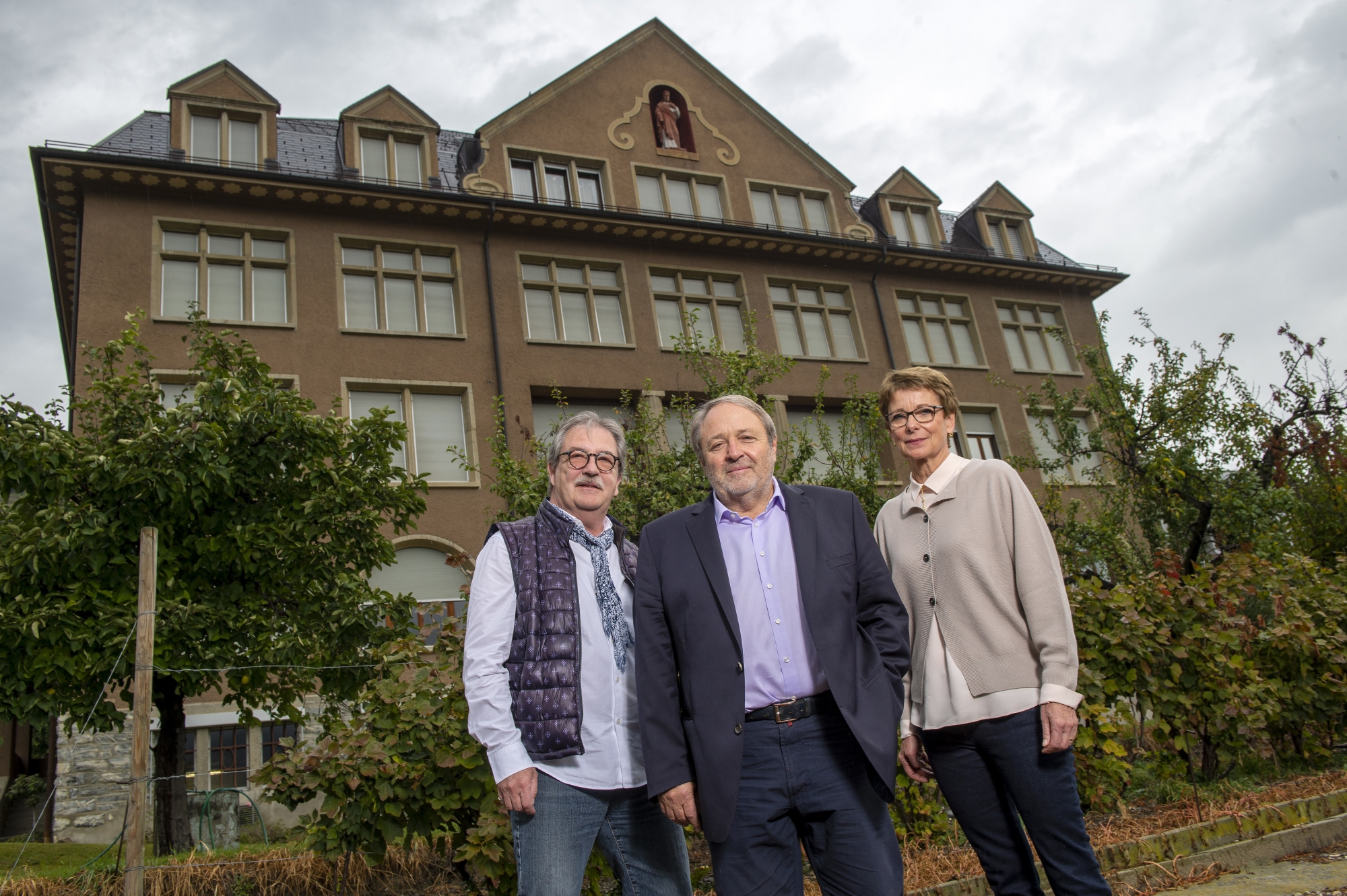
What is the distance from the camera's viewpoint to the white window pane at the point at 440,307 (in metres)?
19.1

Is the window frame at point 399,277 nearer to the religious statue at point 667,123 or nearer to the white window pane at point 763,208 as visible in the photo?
the religious statue at point 667,123

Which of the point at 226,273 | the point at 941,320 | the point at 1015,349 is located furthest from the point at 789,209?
the point at 226,273

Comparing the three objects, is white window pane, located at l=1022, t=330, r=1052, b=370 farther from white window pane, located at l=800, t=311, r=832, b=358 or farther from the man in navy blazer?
the man in navy blazer

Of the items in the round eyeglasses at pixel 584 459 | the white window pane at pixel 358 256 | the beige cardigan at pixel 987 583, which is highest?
the white window pane at pixel 358 256

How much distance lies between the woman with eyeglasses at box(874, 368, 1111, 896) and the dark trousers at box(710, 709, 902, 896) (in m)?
0.44

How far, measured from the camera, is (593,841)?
289cm

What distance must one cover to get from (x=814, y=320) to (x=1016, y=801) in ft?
67.8

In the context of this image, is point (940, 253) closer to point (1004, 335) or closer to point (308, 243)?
point (1004, 335)

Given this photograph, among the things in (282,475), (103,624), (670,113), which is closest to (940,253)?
(670,113)

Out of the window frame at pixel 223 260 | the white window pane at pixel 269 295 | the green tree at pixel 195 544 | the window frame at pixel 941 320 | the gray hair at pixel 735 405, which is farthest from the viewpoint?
the window frame at pixel 941 320

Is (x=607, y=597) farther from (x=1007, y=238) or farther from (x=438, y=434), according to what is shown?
(x=1007, y=238)

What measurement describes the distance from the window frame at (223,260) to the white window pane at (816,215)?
1268 centimetres

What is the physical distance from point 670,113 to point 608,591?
22.4 meters

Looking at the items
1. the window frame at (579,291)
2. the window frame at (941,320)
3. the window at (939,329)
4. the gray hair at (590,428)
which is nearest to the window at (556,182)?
the window frame at (579,291)
